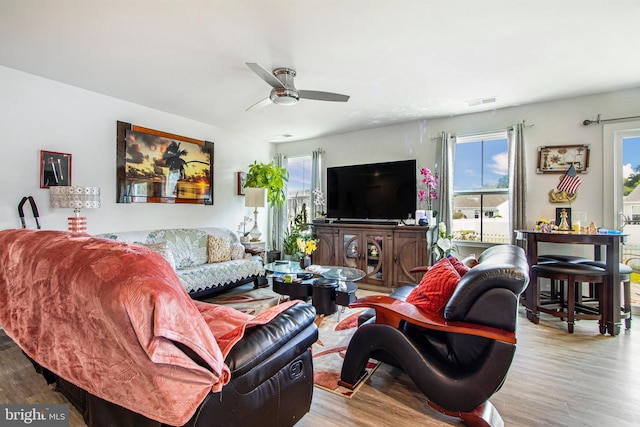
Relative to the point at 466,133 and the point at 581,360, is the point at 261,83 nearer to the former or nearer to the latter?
the point at 466,133

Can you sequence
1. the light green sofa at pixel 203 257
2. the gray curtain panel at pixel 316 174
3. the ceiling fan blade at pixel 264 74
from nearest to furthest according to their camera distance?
the ceiling fan blade at pixel 264 74 → the light green sofa at pixel 203 257 → the gray curtain panel at pixel 316 174

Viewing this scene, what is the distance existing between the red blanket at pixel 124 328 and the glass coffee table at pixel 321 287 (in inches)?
67.0

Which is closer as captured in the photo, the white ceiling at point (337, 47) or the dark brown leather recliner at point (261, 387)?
the dark brown leather recliner at point (261, 387)

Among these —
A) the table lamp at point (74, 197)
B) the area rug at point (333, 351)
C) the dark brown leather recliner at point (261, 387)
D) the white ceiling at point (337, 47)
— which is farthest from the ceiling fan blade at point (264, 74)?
the area rug at point (333, 351)

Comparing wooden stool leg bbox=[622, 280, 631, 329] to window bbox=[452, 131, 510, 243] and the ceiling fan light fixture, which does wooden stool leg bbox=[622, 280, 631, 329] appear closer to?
window bbox=[452, 131, 510, 243]

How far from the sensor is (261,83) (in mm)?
3361

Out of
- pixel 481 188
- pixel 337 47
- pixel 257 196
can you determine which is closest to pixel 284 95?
pixel 337 47

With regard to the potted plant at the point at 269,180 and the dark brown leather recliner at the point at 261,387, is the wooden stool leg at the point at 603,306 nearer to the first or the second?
the dark brown leather recliner at the point at 261,387

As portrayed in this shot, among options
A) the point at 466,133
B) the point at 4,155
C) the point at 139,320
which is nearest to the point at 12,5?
the point at 4,155

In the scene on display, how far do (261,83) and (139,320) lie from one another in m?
3.02

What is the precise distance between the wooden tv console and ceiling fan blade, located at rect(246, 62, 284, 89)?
102 inches

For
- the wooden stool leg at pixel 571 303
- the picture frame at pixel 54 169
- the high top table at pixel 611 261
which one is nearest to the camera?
the high top table at pixel 611 261

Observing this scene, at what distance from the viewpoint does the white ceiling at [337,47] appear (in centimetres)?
212

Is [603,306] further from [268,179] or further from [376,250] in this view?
[268,179]
